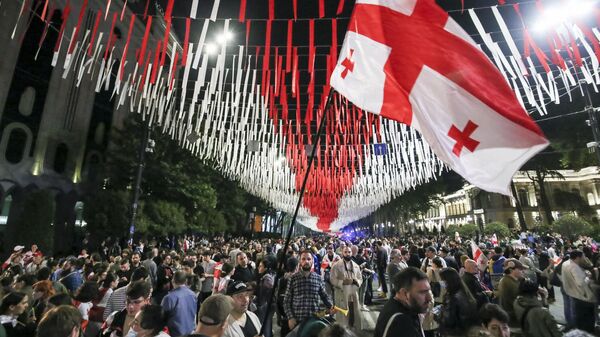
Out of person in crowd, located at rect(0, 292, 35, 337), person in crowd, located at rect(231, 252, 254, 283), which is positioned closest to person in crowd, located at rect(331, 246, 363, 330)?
person in crowd, located at rect(231, 252, 254, 283)

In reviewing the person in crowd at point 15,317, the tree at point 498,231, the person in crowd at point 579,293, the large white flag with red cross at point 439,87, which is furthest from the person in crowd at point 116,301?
the tree at point 498,231

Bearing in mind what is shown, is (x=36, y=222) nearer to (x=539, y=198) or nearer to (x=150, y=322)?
(x=150, y=322)

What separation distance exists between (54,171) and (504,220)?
3172 inches

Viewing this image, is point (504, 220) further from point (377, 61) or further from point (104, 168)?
point (377, 61)

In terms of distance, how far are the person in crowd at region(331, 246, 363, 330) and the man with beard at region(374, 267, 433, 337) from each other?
6681mm

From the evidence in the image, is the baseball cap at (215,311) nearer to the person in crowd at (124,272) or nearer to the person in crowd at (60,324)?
the person in crowd at (60,324)

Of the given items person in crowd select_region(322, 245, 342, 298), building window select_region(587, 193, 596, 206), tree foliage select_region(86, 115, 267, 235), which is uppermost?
building window select_region(587, 193, 596, 206)

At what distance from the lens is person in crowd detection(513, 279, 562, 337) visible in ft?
13.6

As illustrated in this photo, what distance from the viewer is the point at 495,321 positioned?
350 centimetres

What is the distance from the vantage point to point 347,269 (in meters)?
9.48

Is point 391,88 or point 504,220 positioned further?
point 504,220

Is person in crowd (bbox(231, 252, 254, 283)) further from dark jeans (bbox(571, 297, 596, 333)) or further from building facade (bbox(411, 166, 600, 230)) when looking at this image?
building facade (bbox(411, 166, 600, 230))

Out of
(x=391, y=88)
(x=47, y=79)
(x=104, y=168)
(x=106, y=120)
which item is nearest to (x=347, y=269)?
(x=391, y=88)

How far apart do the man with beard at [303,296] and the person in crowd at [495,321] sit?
9.59ft
